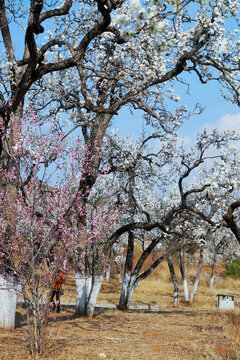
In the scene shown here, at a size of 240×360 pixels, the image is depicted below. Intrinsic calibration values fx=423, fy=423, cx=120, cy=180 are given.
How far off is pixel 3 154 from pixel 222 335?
7.23 metres

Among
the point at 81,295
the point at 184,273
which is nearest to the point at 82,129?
the point at 81,295

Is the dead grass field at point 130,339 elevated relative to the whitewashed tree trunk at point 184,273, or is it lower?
lower

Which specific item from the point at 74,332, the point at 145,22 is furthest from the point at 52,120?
the point at 145,22

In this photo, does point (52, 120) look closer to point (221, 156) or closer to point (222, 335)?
point (221, 156)

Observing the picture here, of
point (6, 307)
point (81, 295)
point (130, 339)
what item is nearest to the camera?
point (130, 339)

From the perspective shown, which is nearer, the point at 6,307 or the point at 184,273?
the point at 6,307

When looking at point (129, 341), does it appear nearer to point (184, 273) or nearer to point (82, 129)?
point (82, 129)

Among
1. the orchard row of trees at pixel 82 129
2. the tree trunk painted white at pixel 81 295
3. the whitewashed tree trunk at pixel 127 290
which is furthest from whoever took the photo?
the whitewashed tree trunk at pixel 127 290

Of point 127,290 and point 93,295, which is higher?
point 127,290

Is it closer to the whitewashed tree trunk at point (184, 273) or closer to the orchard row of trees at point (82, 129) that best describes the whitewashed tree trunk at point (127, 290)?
the orchard row of trees at point (82, 129)

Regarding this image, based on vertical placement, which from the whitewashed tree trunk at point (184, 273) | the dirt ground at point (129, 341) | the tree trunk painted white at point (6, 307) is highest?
the whitewashed tree trunk at point (184, 273)

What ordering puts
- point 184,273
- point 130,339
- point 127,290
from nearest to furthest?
point 130,339 → point 127,290 → point 184,273

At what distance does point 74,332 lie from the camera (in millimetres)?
10492

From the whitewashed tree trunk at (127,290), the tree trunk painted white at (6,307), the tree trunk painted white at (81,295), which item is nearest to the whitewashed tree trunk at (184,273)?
the whitewashed tree trunk at (127,290)
